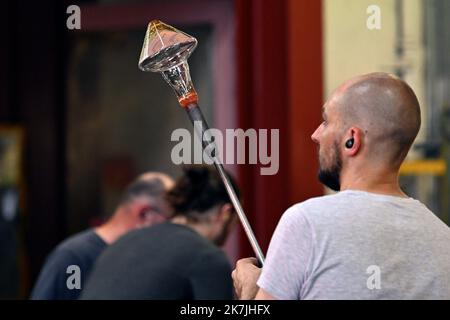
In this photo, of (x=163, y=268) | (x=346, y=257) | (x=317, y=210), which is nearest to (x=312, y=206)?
(x=317, y=210)

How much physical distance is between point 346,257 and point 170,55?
0.50 meters

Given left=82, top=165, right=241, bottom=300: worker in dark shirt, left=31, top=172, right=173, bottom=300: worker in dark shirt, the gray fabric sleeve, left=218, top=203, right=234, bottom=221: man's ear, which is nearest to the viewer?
the gray fabric sleeve

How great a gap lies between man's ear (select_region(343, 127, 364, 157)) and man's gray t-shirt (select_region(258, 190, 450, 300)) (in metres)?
0.13

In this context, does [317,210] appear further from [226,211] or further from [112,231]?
[112,231]

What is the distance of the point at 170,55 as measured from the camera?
2.00 m

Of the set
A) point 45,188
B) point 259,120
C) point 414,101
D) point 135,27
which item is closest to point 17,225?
point 45,188

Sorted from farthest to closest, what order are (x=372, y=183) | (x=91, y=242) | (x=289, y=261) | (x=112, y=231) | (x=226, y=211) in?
1. (x=112, y=231)
2. (x=91, y=242)
3. (x=226, y=211)
4. (x=372, y=183)
5. (x=289, y=261)

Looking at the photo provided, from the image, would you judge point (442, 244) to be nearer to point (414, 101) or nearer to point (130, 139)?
point (414, 101)

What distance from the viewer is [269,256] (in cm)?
195

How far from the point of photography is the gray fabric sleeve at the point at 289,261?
192 centimetres

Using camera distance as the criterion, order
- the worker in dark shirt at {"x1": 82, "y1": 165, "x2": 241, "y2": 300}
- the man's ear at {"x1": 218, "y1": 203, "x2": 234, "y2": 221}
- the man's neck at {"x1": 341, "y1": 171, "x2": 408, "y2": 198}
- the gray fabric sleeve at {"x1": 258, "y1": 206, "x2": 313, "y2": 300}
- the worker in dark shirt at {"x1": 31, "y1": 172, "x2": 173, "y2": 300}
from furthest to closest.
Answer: the worker in dark shirt at {"x1": 31, "y1": 172, "x2": 173, "y2": 300} < the man's ear at {"x1": 218, "y1": 203, "x2": 234, "y2": 221} < the worker in dark shirt at {"x1": 82, "y1": 165, "x2": 241, "y2": 300} < the man's neck at {"x1": 341, "y1": 171, "x2": 408, "y2": 198} < the gray fabric sleeve at {"x1": 258, "y1": 206, "x2": 313, "y2": 300}

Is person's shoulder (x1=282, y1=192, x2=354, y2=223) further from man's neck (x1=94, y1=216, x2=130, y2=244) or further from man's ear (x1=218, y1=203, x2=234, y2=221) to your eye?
man's neck (x1=94, y1=216, x2=130, y2=244)

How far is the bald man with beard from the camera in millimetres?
1926

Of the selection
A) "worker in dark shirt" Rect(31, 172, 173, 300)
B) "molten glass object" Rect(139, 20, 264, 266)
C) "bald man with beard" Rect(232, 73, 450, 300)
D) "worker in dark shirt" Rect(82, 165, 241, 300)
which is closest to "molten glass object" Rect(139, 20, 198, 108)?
"molten glass object" Rect(139, 20, 264, 266)
